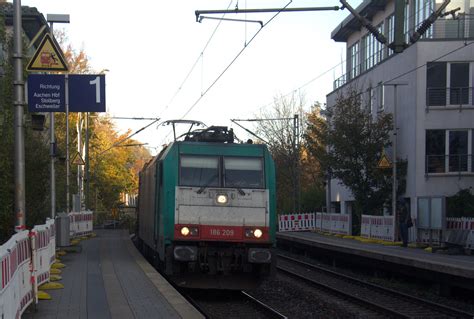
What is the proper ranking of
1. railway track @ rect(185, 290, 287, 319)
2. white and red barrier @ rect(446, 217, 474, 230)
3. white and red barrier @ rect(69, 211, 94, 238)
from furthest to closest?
white and red barrier @ rect(69, 211, 94, 238), white and red barrier @ rect(446, 217, 474, 230), railway track @ rect(185, 290, 287, 319)

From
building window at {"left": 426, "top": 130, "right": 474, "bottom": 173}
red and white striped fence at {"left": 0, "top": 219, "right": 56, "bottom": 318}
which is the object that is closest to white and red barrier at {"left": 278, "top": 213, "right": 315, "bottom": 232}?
building window at {"left": 426, "top": 130, "right": 474, "bottom": 173}

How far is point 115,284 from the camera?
1340cm

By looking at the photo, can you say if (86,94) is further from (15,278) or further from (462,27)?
(462,27)

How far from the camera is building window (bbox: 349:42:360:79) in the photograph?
1621 inches

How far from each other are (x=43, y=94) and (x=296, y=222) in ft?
79.7

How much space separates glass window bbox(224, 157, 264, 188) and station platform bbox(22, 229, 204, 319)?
2.44 meters

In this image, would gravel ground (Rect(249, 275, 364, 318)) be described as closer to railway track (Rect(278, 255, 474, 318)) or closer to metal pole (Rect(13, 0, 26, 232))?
railway track (Rect(278, 255, 474, 318))

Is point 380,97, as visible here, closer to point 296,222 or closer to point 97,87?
point 296,222

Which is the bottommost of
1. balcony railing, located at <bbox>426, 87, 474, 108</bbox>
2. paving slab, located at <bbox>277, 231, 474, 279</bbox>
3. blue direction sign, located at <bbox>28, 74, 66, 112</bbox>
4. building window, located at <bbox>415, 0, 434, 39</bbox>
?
paving slab, located at <bbox>277, 231, 474, 279</bbox>

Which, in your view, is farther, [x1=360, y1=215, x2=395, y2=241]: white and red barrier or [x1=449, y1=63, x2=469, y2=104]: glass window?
[x1=449, y1=63, x2=469, y2=104]: glass window

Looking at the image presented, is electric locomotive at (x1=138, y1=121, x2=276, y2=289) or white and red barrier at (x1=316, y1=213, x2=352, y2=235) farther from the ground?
electric locomotive at (x1=138, y1=121, x2=276, y2=289)

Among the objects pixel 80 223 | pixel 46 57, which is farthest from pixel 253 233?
pixel 80 223

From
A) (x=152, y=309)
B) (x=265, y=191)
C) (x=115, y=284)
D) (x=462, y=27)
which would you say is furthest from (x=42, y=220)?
(x=462, y=27)

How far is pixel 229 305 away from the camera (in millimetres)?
13758
